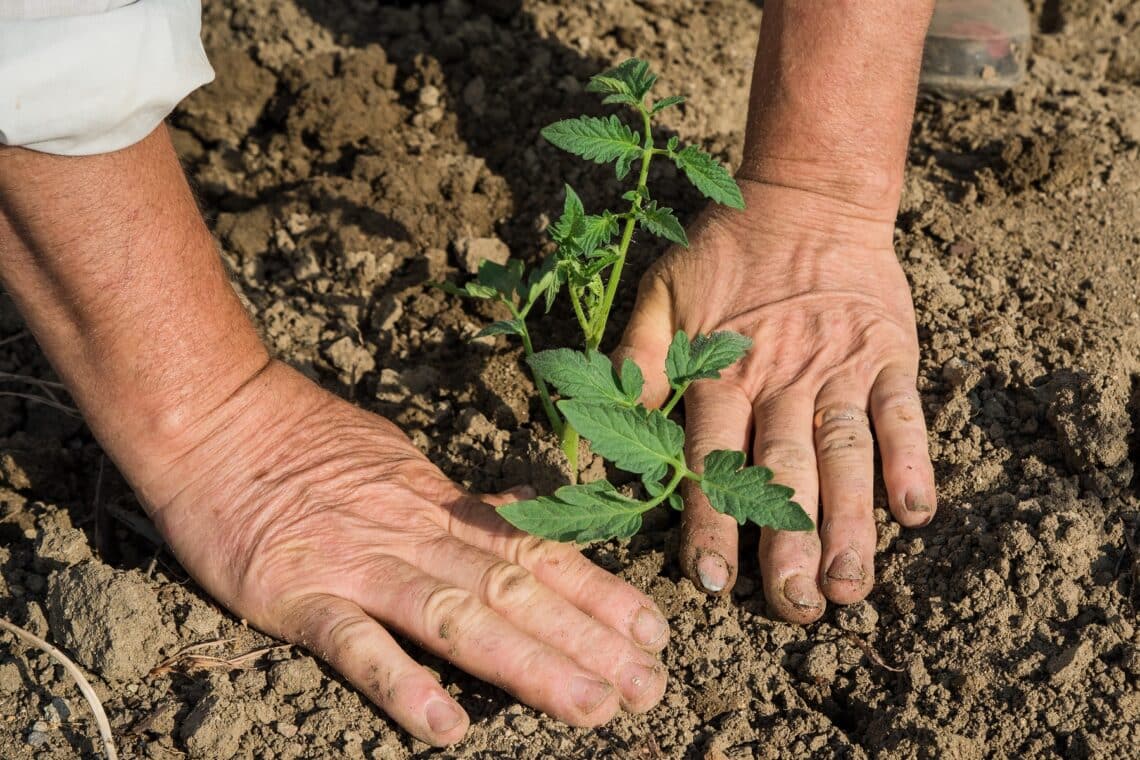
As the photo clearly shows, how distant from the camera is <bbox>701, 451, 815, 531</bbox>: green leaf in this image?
2.00 meters

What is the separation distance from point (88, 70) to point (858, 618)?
72.1 inches

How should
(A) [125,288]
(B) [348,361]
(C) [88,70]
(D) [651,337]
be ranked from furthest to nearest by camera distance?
1. (B) [348,361]
2. (D) [651,337]
3. (A) [125,288]
4. (C) [88,70]

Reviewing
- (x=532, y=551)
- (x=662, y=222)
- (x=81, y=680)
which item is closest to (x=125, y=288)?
(x=81, y=680)

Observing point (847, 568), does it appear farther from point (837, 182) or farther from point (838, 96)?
point (838, 96)

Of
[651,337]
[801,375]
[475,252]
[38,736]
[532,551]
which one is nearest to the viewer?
[38,736]

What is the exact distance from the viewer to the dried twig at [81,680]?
203 cm

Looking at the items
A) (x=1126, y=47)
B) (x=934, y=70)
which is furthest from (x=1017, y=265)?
(x=1126, y=47)

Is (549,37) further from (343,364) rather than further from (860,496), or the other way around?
(860,496)

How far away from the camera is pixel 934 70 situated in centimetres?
350

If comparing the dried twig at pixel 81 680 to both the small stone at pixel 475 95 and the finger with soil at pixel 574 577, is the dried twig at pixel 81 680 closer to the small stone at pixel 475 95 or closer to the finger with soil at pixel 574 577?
the finger with soil at pixel 574 577

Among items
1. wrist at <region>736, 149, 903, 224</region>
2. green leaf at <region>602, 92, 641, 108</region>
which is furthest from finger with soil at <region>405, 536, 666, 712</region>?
wrist at <region>736, 149, 903, 224</region>

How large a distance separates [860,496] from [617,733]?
2.39ft

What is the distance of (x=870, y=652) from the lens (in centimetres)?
228

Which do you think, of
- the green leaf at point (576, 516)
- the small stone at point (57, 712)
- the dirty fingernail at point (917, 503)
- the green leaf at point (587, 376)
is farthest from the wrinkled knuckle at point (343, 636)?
the dirty fingernail at point (917, 503)
